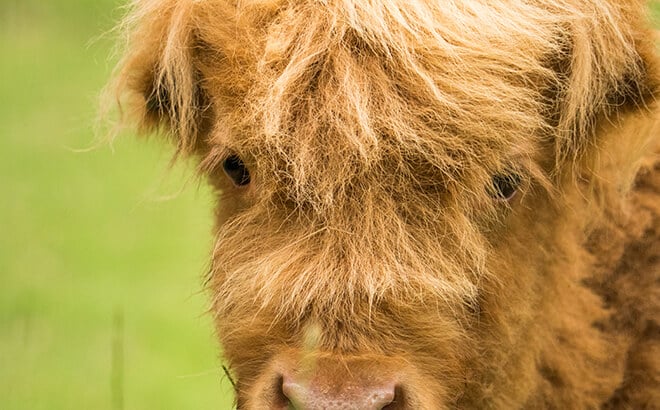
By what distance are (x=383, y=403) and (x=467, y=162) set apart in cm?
75

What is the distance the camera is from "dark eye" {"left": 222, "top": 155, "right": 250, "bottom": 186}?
11.2 ft

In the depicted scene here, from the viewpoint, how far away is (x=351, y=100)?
3.11m

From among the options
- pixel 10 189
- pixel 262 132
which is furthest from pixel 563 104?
pixel 10 189

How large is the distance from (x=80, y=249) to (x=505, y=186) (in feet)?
19.7

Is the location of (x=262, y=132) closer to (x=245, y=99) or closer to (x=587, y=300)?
(x=245, y=99)

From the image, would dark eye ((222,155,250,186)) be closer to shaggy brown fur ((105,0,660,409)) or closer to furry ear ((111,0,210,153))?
shaggy brown fur ((105,0,660,409))

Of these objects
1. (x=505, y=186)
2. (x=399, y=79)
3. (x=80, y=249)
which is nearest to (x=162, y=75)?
(x=399, y=79)

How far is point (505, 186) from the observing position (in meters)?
3.36

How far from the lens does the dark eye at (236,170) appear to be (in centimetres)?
341

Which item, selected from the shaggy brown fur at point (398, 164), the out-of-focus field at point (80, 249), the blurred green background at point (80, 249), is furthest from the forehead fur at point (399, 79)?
the out-of-focus field at point (80, 249)

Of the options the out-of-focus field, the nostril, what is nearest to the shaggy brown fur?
the nostril

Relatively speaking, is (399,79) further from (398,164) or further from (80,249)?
(80,249)

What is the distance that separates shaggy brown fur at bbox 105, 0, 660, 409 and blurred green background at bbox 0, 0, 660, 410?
1.10 m

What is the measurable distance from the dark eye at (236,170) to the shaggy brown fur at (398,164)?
1.7 inches
